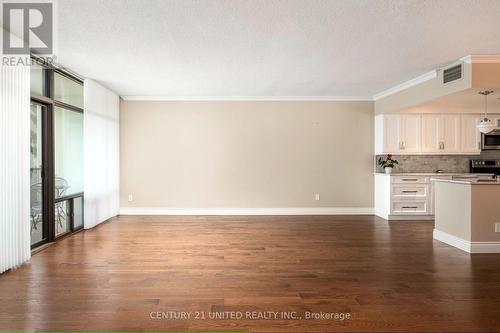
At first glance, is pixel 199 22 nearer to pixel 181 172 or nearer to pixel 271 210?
pixel 181 172

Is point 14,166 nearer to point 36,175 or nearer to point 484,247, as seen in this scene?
point 36,175

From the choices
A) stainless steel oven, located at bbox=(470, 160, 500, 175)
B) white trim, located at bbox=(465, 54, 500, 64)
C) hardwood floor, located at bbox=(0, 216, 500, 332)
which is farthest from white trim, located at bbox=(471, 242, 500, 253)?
stainless steel oven, located at bbox=(470, 160, 500, 175)

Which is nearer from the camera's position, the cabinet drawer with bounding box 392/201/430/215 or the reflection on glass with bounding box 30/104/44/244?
the reflection on glass with bounding box 30/104/44/244

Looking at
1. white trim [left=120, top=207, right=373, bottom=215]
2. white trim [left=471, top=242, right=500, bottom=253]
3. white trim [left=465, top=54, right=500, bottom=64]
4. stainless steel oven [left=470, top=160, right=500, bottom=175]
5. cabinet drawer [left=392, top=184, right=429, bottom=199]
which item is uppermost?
white trim [left=465, top=54, right=500, bottom=64]

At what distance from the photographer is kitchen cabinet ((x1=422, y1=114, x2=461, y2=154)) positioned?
6.70m

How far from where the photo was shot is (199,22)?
3.16 metres

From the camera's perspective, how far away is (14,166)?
3.51 metres

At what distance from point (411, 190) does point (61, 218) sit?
21.9ft

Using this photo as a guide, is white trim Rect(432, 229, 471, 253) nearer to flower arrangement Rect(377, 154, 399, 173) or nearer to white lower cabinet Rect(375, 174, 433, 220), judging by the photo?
white lower cabinet Rect(375, 174, 433, 220)

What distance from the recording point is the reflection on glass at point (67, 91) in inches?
191

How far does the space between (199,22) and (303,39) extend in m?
1.23

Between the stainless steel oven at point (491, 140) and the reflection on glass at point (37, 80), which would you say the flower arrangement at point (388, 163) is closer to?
the stainless steel oven at point (491, 140)

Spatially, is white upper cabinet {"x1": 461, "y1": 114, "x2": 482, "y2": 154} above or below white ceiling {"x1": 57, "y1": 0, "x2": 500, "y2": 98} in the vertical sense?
below

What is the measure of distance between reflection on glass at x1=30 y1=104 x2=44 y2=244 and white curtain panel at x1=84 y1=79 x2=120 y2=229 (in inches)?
37.1
